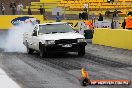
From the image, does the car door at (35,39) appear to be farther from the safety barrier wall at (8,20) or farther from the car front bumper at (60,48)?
the safety barrier wall at (8,20)

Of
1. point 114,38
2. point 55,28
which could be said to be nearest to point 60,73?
point 55,28

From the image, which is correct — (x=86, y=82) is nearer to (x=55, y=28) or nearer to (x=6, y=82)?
(x=6, y=82)

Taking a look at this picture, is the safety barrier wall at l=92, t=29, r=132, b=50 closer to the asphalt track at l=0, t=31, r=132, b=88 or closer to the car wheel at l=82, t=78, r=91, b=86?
the asphalt track at l=0, t=31, r=132, b=88

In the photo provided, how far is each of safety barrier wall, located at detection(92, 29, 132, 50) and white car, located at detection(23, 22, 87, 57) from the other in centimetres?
419

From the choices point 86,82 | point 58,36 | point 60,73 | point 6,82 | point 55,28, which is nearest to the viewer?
point 86,82

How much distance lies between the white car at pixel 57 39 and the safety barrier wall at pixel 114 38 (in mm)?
4195

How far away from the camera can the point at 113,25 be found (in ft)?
110

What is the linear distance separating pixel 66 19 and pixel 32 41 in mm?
26193

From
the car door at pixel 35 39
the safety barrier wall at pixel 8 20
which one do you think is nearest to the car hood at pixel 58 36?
the car door at pixel 35 39

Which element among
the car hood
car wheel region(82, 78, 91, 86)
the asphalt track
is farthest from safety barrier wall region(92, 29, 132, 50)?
car wheel region(82, 78, 91, 86)

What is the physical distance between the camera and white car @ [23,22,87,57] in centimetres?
1812

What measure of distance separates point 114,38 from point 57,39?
720 centimetres

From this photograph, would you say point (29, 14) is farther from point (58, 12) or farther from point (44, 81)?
point (44, 81)

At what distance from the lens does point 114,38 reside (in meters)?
24.6
